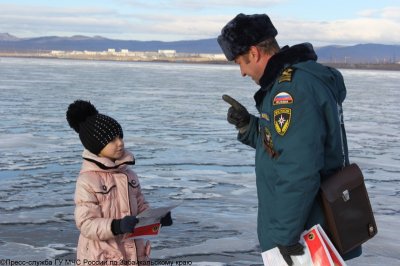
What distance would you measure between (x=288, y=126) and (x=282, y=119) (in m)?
0.04

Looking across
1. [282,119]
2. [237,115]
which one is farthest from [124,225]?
[282,119]

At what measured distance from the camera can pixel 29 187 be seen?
747 centimetres

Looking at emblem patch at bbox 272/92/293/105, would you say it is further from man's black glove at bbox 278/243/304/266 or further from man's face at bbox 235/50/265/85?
man's black glove at bbox 278/243/304/266

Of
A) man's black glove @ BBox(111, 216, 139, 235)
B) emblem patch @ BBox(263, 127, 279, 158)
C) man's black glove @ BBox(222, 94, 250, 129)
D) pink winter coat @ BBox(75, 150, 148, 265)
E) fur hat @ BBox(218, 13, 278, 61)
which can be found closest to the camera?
emblem patch @ BBox(263, 127, 279, 158)

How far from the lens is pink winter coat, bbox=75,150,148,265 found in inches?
115

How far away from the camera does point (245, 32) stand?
8.74 ft

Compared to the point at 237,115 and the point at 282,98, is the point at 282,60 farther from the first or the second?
the point at 237,115

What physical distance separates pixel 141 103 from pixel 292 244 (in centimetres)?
1819

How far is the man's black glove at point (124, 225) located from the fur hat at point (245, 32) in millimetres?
877

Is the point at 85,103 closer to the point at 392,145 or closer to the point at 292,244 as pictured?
the point at 292,244

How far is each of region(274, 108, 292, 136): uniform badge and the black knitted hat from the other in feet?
3.21

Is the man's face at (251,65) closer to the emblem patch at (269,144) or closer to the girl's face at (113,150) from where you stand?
the emblem patch at (269,144)

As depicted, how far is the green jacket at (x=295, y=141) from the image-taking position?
2.41 metres

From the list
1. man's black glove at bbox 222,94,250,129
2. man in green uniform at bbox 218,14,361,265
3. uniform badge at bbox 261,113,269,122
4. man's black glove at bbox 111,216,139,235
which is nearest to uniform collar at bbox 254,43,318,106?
man in green uniform at bbox 218,14,361,265
